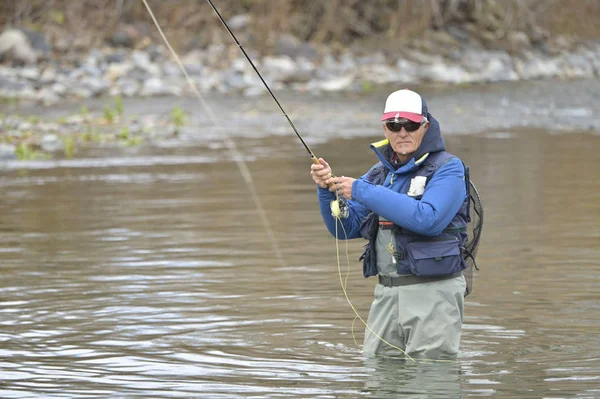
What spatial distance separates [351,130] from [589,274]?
35.9ft

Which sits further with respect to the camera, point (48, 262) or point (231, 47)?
point (231, 47)

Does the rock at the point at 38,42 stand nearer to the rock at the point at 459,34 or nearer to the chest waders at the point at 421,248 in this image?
the rock at the point at 459,34

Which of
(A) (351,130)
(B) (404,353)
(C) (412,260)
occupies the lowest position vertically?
(A) (351,130)

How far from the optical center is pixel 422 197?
5.36 metres

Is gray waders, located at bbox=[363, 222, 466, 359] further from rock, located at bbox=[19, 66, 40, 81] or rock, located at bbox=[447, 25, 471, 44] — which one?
rock, located at bbox=[447, 25, 471, 44]

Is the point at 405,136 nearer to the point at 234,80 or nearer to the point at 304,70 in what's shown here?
the point at 234,80

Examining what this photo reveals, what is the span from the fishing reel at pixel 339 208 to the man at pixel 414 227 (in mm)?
54

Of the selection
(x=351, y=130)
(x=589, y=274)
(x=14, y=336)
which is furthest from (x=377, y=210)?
(x=351, y=130)

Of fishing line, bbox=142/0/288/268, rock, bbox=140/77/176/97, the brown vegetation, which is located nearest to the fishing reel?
fishing line, bbox=142/0/288/268

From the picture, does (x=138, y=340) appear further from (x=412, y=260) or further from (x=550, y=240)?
(x=550, y=240)

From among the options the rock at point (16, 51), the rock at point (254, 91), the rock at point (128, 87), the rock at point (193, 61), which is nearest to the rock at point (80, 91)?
the rock at point (128, 87)

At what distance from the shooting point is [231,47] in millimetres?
28078

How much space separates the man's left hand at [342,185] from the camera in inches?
214

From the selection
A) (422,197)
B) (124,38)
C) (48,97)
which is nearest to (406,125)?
(422,197)
